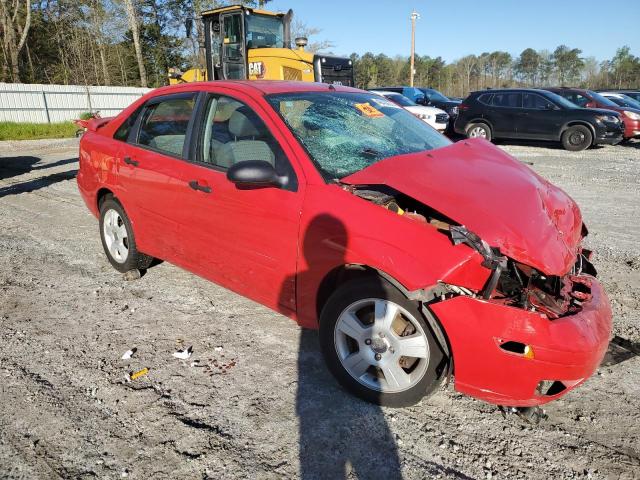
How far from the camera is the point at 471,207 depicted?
8.59 feet

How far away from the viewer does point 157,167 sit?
12.7 ft

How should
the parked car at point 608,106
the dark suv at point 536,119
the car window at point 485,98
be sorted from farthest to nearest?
1. the car window at point 485,98
2. the parked car at point 608,106
3. the dark suv at point 536,119

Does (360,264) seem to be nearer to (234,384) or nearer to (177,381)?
(234,384)

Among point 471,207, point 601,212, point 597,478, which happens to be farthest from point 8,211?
point 601,212

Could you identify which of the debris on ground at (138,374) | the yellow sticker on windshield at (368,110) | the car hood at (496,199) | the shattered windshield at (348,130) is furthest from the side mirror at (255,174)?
the debris on ground at (138,374)

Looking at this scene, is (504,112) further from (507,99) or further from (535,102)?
(535,102)

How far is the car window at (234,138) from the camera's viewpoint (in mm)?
3190

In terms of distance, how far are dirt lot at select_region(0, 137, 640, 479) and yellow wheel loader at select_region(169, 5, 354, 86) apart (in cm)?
878

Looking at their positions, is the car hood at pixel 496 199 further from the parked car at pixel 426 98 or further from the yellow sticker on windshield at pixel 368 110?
the parked car at pixel 426 98

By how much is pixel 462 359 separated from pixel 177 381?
5.60ft

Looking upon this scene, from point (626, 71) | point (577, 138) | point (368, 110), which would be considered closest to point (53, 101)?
point (577, 138)

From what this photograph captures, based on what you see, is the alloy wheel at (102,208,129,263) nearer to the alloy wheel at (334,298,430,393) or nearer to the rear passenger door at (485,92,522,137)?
the alloy wheel at (334,298,430,393)

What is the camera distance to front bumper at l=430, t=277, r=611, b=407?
227cm

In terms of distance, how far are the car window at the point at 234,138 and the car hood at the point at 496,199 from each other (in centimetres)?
60
